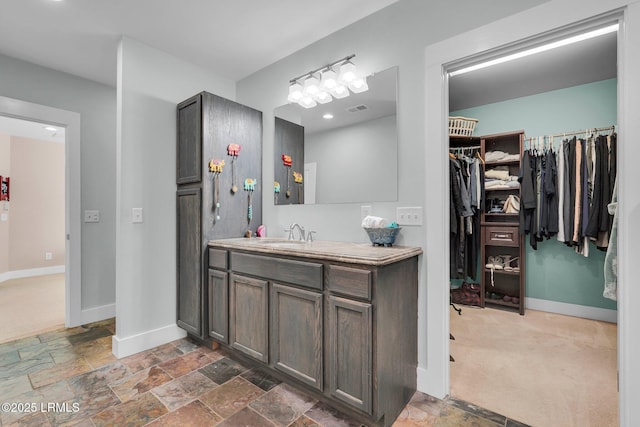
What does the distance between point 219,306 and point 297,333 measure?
0.83m

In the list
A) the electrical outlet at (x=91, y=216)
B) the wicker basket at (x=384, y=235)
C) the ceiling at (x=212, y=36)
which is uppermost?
the ceiling at (x=212, y=36)

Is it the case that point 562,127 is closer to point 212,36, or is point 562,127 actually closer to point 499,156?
point 499,156

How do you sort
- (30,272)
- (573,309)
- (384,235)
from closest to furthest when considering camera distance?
(384,235) < (573,309) < (30,272)

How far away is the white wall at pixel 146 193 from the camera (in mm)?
2439

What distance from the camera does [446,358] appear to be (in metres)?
1.86

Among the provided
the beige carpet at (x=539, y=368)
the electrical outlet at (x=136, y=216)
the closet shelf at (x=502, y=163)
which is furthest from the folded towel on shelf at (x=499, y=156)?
the electrical outlet at (x=136, y=216)

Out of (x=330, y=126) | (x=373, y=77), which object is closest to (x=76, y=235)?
(x=330, y=126)

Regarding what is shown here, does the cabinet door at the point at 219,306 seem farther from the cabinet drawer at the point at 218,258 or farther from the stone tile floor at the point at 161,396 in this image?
the stone tile floor at the point at 161,396

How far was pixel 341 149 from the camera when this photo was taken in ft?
7.68

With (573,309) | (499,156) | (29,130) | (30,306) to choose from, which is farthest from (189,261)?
(29,130)

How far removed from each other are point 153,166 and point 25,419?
70.9 inches

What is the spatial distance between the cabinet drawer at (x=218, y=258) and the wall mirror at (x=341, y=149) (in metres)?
0.69

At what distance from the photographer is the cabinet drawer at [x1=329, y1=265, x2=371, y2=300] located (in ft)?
4.91

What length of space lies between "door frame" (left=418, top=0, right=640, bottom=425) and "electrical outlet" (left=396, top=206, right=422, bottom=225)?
65mm
